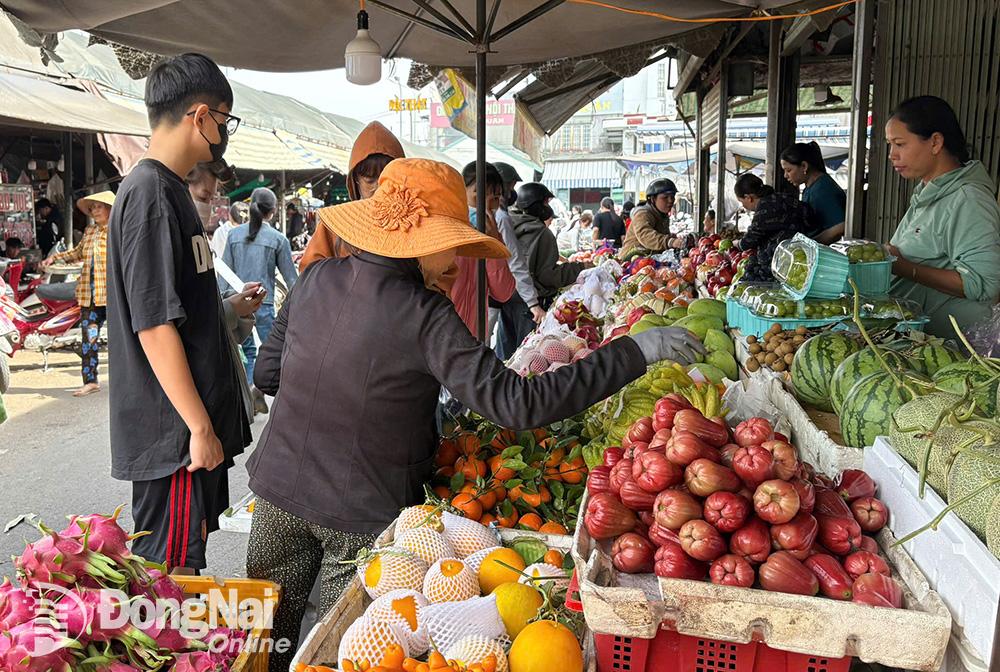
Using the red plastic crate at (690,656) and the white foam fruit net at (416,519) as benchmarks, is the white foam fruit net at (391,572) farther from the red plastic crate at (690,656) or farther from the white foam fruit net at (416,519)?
the red plastic crate at (690,656)

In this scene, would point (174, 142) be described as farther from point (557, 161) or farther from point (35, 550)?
point (557, 161)

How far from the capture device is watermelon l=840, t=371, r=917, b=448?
75.9 inches

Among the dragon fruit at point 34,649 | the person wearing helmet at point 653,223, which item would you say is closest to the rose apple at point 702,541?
the dragon fruit at point 34,649

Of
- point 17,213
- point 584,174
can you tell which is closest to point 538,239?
point 17,213

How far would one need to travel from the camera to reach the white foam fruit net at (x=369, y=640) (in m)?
1.65

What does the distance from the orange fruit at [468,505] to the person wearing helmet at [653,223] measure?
22.6 ft

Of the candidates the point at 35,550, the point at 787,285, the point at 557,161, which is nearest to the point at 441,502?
the point at 35,550

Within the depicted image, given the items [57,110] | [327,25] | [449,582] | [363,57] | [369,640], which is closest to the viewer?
[369,640]

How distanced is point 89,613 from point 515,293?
574cm

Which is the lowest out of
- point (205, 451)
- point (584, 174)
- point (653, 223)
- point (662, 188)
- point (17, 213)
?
point (205, 451)

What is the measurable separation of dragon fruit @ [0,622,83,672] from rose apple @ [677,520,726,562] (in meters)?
1.22

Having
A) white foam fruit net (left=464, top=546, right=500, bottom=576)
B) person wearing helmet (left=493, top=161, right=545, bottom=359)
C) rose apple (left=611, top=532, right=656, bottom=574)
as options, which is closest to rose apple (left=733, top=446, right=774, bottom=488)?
rose apple (left=611, top=532, right=656, bottom=574)

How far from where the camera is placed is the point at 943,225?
3.16 metres

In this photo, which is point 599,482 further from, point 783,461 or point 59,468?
point 59,468
